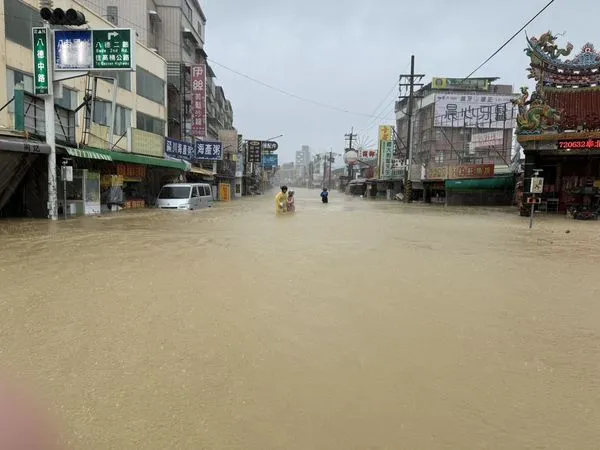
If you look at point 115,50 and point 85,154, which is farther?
point 85,154

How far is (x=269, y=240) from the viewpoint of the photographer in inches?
490

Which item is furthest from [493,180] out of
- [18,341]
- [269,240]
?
[18,341]

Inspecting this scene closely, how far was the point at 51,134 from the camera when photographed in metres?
15.7

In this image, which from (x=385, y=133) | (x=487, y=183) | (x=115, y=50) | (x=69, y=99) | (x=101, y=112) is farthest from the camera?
(x=385, y=133)

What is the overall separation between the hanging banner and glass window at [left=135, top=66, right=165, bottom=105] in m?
3.45

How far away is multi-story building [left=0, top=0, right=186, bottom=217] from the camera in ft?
50.8

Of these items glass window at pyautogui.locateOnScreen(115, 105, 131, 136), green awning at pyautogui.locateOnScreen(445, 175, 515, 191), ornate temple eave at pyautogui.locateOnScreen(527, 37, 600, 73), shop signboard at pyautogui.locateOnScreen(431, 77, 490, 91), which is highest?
shop signboard at pyautogui.locateOnScreen(431, 77, 490, 91)

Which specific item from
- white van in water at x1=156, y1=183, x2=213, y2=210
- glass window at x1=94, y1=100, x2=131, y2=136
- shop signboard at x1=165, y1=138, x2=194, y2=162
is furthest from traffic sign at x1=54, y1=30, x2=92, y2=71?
shop signboard at x1=165, y1=138, x2=194, y2=162

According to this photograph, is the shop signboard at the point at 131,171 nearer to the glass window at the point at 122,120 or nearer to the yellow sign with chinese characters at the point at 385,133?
the glass window at the point at 122,120

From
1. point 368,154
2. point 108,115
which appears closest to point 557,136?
point 108,115

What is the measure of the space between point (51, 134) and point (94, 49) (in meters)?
3.37

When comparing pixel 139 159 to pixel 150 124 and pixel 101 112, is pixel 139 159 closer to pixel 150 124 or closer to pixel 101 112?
pixel 101 112

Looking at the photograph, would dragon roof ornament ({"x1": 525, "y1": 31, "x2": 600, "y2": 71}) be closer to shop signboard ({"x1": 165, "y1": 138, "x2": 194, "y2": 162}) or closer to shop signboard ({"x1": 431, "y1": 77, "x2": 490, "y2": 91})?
shop signboard ({"x1": 165, "y1": 138, "x2": 194, "y2": 162})

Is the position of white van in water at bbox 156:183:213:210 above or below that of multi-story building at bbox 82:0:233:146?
below
